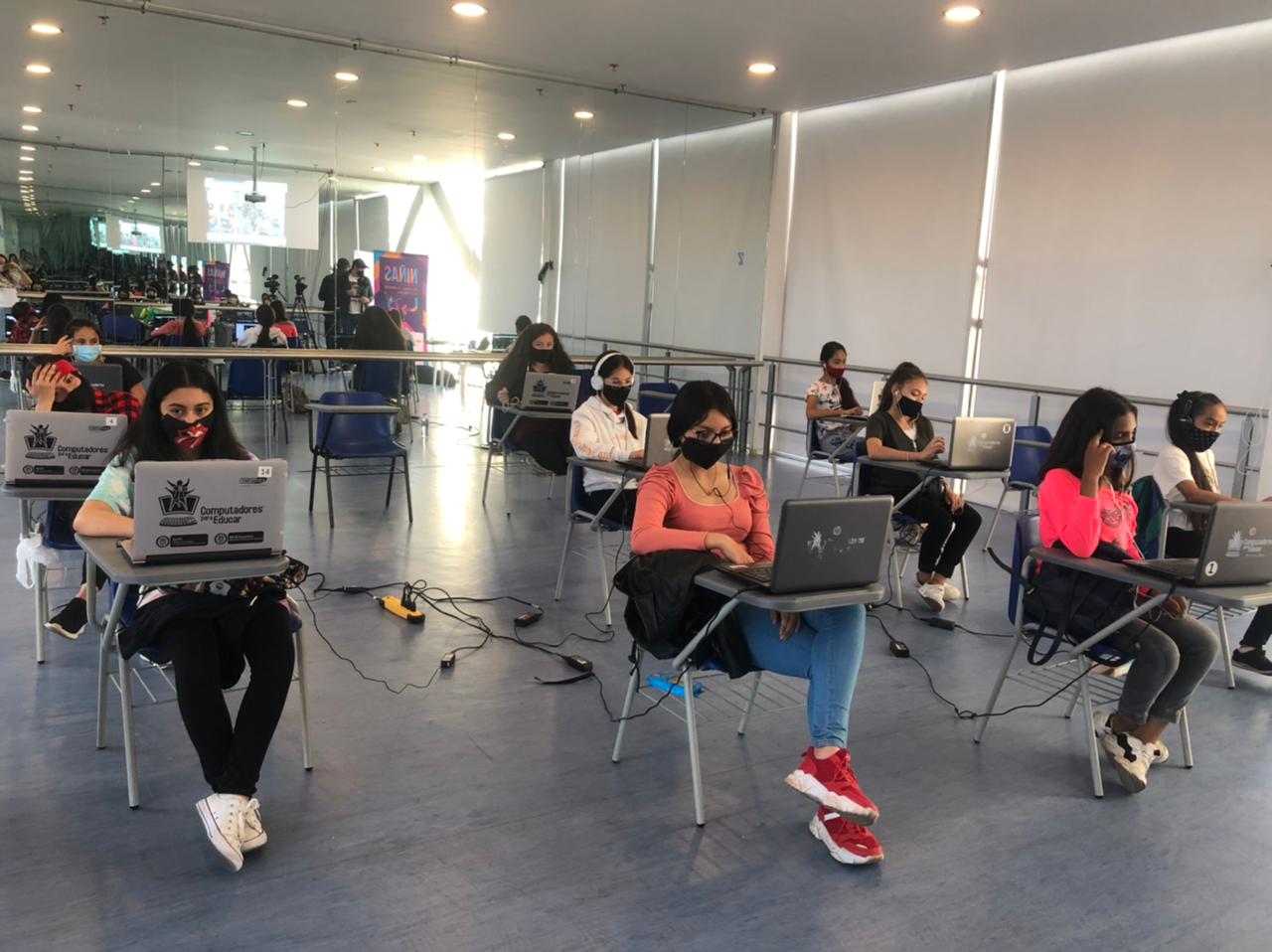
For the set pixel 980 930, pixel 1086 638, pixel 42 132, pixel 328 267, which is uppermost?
pixel 42 132

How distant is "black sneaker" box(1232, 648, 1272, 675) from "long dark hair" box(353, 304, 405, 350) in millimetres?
5734

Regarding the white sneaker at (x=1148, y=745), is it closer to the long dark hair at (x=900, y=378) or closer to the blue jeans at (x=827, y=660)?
the blue jeans at (x=827, y=660)

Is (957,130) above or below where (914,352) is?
above

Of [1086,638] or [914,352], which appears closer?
[1086,638]

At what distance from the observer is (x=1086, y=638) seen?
3.15 metres

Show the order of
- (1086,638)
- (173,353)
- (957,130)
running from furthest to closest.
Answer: (957,130), (173,353), (1086,638)

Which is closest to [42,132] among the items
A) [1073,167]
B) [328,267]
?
[328,267]

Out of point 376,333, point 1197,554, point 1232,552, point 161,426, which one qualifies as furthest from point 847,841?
point 376,333

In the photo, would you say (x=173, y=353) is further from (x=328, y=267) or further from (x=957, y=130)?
(x=957, y=130)

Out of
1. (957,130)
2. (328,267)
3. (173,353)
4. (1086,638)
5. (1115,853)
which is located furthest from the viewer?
(957,130)

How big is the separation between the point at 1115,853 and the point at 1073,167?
5.84 metres

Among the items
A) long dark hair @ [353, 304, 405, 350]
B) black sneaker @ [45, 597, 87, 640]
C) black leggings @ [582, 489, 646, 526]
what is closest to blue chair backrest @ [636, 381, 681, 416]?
long dark hair @ [353, 304, 405, 350]

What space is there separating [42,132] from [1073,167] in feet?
25.6

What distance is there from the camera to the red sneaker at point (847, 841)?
2.60 meters
